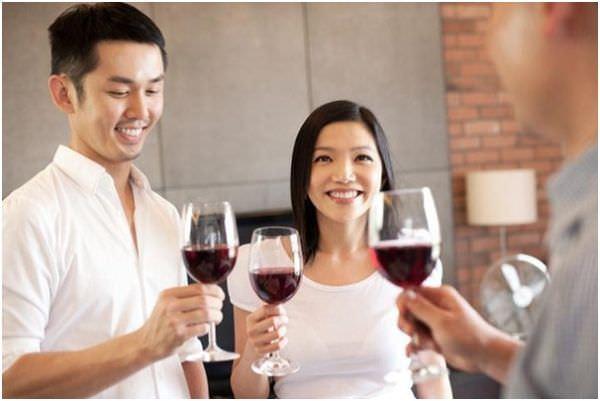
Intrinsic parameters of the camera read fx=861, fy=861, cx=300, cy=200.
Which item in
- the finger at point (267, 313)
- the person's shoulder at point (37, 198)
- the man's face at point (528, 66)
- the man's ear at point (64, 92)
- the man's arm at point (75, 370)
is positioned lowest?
the man's arm at point (75, 370)

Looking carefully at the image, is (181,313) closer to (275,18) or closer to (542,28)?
(542,28)

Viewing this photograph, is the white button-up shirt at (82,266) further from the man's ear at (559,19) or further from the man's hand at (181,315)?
the man's ear at (559,19)

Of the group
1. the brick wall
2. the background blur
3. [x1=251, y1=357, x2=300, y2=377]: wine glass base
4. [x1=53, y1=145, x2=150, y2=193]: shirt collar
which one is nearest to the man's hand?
[x1=251, y1=357, x2=300, y2=377]: wine glass base

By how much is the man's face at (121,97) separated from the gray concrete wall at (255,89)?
2339 millimetres

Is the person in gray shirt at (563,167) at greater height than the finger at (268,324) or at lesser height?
greater

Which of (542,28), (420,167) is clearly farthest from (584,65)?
(420,167)

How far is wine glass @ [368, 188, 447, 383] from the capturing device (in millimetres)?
1271

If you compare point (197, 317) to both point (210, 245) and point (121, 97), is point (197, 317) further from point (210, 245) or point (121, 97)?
point (121, 97)

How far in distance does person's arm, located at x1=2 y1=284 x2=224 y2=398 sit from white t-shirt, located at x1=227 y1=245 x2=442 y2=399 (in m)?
0.54

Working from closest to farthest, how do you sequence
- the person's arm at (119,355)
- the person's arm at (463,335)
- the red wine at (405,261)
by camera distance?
the person's arm at (463,335) < the red wine at (405,261) < the person's arm at (119,355)

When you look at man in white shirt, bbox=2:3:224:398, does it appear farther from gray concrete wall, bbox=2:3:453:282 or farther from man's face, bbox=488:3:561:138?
gray concrete wall, bbox=2:3:453:282

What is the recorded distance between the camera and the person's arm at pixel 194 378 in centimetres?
187

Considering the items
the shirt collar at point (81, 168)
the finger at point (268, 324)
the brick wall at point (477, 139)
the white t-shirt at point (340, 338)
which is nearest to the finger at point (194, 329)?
the finger at point (268, 324)

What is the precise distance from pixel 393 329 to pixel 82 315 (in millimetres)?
740
